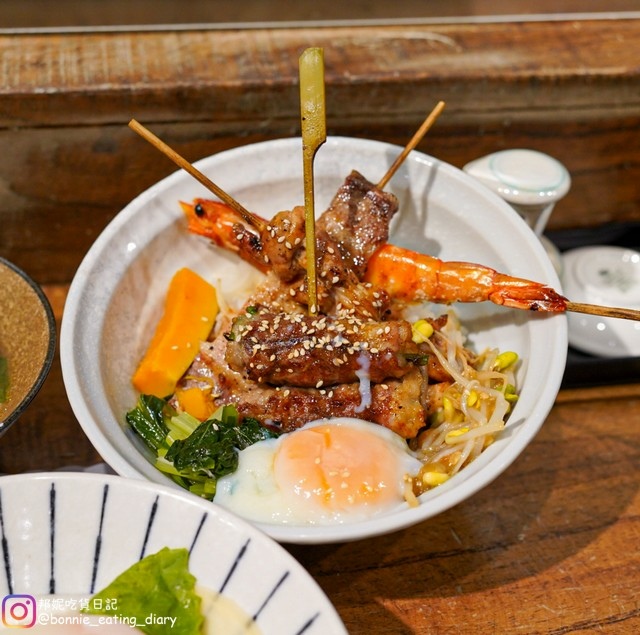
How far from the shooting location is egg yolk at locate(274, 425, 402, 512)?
2.12m

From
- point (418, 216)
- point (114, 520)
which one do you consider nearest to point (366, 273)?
point (418, 216)

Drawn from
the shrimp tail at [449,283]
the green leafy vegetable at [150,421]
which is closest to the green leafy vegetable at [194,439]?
the green leafy vegetable at [150,421]

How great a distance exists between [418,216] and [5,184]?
1825 millimetres

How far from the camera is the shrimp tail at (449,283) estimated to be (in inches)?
94.7

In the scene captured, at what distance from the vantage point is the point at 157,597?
1.76m

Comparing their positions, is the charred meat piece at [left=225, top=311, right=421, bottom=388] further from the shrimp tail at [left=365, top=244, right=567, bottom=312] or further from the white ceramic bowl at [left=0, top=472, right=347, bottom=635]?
the white ceramic bowl at [left=0, top=472, right=347, bottom=635]

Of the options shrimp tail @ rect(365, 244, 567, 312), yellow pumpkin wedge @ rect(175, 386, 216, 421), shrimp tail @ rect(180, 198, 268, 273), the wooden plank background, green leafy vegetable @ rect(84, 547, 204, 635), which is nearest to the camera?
green leafy vegetable @ rect(84, 547, 204, 635)

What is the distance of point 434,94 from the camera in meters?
3.22

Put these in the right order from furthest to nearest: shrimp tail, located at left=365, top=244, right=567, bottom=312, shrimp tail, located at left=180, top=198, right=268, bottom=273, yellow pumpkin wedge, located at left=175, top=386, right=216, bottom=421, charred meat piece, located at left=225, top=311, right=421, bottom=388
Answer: shrimp tail, located at left=180, top=198, right=268, bottom=273, yellow pumpkin wedge, located at left=175, top=386, right=216, bottom=421, shrimp tail, located at left=365, top=244, right=567, bottom=312, charred meat piece, located at left=225, top=311, right=421, bottom=388

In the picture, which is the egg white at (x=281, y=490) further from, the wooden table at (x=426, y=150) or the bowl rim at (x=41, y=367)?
the bowl rim at (x=41, y=367)

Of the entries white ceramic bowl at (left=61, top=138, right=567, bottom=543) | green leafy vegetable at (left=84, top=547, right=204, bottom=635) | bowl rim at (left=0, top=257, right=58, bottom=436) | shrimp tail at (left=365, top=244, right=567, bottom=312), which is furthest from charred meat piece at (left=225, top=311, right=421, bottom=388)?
green leafy vegetable at (left=84, top=547, right=204, bottom=635)

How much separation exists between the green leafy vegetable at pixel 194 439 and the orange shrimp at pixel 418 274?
626 millimetres

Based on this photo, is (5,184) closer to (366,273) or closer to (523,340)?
(366,273)

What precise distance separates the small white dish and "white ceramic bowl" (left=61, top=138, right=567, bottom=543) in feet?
2.11
